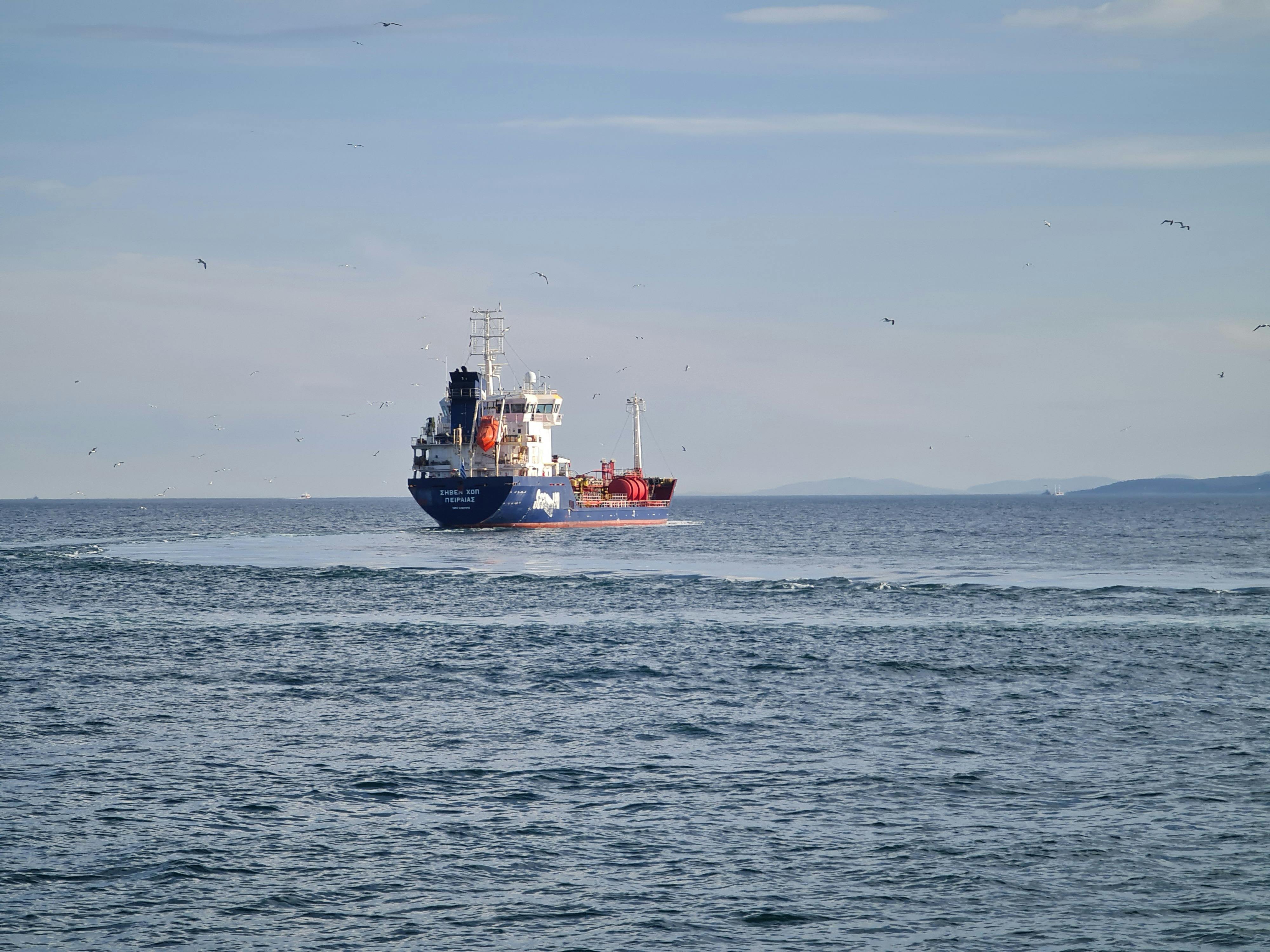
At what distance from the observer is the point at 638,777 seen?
20.6 meters

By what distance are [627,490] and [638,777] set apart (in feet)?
352

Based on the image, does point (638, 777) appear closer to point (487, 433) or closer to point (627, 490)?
point (487, 433)

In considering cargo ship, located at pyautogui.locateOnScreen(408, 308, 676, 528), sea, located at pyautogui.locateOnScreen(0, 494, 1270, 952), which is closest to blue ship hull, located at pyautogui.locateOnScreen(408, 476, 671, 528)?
cargo ship, located at pyautogui.locateOnScreen(408, 308, 676, 528)

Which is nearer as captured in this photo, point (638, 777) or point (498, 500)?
point (638, 777)

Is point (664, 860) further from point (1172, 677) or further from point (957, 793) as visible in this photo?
point (1172, 677)

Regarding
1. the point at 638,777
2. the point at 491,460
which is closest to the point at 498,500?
the point at 491,460

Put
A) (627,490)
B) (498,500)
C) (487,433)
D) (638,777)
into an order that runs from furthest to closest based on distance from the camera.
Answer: (627,490)
(487,433)
(498,500)
(638,777)

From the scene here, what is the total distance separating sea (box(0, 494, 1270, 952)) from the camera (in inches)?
571

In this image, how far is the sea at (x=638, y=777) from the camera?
1449 cm

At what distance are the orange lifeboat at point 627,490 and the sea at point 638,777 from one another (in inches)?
3099

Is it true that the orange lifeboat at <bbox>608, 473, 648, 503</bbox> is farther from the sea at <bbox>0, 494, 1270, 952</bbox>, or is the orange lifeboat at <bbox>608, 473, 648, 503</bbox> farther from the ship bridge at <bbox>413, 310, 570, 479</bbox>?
the sea at <bbox>0, 494, 1270, 952</bbox>

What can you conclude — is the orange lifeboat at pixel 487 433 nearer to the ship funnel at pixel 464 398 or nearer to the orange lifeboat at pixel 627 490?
the ship funnel at pixel 464 398

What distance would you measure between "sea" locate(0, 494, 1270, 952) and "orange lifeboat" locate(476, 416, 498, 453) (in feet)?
167

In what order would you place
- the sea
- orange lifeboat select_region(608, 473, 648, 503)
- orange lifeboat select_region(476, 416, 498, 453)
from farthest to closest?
orange lifeboat select_region(608, 473, 648, 503)
orange lifeboat select_region(476, 416, 498, 453)
the sea
